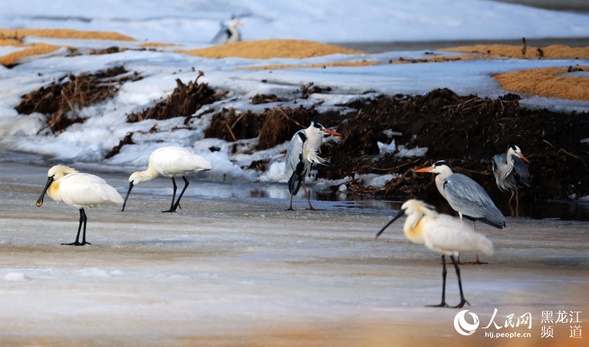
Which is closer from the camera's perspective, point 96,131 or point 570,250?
point 570,250

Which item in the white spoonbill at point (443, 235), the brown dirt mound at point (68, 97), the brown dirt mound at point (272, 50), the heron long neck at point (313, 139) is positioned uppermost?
the white spoonbill at point (443, 235)

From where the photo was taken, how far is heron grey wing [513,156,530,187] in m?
15.8

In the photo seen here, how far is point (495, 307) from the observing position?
884 centimetres

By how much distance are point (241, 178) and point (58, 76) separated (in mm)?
10710

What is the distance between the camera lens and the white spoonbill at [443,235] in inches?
344

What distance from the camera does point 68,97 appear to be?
27328 millimetres

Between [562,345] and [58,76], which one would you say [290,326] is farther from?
[58,76]

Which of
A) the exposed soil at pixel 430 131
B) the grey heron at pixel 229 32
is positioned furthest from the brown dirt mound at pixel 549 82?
the grey heron at pixel 229 32

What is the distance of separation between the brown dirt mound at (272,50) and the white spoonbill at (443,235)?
22080 mm

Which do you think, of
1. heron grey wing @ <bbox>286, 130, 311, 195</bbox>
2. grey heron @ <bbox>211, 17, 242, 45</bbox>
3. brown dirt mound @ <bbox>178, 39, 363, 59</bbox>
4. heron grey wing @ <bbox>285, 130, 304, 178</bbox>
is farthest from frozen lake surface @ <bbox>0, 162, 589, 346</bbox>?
grey heron @ <bbox>211, 17, 242, 45</bbox>

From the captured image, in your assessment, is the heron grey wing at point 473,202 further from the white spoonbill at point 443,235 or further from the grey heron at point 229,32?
the grey heron at point 229,32

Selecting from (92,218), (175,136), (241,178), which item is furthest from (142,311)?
(175,136)

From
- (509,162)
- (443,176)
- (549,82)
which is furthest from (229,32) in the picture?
(443,176)

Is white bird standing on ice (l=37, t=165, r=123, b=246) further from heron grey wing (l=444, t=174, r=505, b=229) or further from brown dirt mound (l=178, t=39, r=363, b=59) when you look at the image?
brown dirt mound (l=178, t=39, r=363, b=59)
